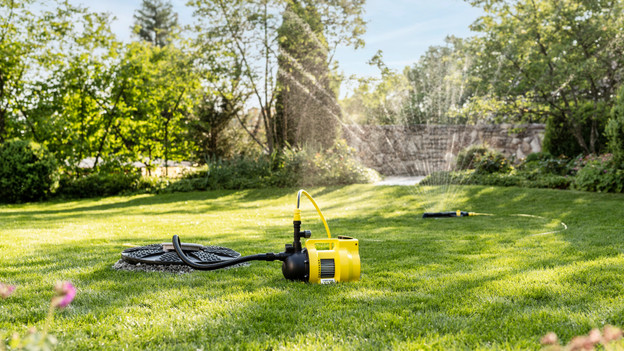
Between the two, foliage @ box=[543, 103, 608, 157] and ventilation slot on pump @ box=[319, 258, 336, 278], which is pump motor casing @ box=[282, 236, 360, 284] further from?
foliage @ box=[543, 103, 608, 157]

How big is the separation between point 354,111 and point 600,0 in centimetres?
993

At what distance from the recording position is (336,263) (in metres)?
3.04

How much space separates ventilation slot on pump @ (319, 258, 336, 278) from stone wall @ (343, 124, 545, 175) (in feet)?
40.8

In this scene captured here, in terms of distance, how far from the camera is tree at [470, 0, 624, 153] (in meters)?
10.5

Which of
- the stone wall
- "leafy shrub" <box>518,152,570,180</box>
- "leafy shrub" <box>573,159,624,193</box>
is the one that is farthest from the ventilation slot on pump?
the stone wall

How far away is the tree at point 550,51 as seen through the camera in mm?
10539

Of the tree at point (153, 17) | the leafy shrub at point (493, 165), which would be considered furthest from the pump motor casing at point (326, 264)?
the tree at point (153, 17)

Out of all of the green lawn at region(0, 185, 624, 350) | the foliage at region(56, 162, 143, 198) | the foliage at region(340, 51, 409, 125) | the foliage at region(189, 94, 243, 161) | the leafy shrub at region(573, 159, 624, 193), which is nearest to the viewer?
the green lawn at region(0, 185, 624, 350)

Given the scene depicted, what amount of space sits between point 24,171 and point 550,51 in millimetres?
11917

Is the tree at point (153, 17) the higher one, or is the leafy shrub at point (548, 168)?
the tree at point (153, 17)

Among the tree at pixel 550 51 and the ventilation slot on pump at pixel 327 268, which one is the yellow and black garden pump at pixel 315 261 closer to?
the ventilation slot on pump at pixel 327 268

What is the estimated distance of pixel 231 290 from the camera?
9.68ft

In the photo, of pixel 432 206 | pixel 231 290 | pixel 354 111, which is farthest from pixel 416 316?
pixel 354 111

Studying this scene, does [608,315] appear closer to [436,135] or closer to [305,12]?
[305,12]
